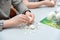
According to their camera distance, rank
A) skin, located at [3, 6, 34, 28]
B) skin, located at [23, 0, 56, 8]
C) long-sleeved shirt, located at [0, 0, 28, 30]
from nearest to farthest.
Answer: skin, located at [3, 6, 34, 28] → long-sleeved shirt, located at [0, 0, 28, 30] → skin, located at [23, 0, 56, 8]

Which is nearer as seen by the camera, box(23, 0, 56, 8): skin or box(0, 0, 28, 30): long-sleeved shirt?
box(0, 0, 28, 30): long-sleeved shirt

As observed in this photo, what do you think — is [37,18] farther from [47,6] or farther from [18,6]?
[47,6]

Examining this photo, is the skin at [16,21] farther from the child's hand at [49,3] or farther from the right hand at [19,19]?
the child's hand at [49,3]

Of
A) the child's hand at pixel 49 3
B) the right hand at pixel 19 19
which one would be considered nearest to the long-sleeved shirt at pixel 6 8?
the right hand at pixel 19 19

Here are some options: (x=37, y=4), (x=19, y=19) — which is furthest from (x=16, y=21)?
(x=37, y=4)

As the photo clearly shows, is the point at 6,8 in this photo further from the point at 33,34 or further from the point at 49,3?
the point at 49,3

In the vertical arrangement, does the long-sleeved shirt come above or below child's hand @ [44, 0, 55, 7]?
above

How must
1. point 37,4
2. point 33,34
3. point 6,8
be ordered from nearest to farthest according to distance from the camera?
point 33,34 < point 6,8 < point 37,4

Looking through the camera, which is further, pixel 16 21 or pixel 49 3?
pixel 49 3

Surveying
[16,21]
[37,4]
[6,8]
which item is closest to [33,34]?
[16,21]

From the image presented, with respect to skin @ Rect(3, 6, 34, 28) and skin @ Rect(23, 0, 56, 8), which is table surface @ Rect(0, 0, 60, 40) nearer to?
skin @ Rect(3, 6, 34, 28)

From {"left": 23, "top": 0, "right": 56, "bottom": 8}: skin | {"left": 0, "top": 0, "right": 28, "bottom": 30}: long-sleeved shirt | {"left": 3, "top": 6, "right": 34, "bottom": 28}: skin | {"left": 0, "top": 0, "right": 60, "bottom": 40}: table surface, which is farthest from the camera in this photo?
{"left": 23, "top": 0, "right": 56, "bottom": 8}: skin

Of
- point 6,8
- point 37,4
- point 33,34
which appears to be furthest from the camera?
point 37,4

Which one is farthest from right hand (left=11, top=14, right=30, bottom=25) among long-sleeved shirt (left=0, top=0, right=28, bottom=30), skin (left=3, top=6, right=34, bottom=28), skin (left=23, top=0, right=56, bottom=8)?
skin (left=23, top=0, right=56, bottom=8)
